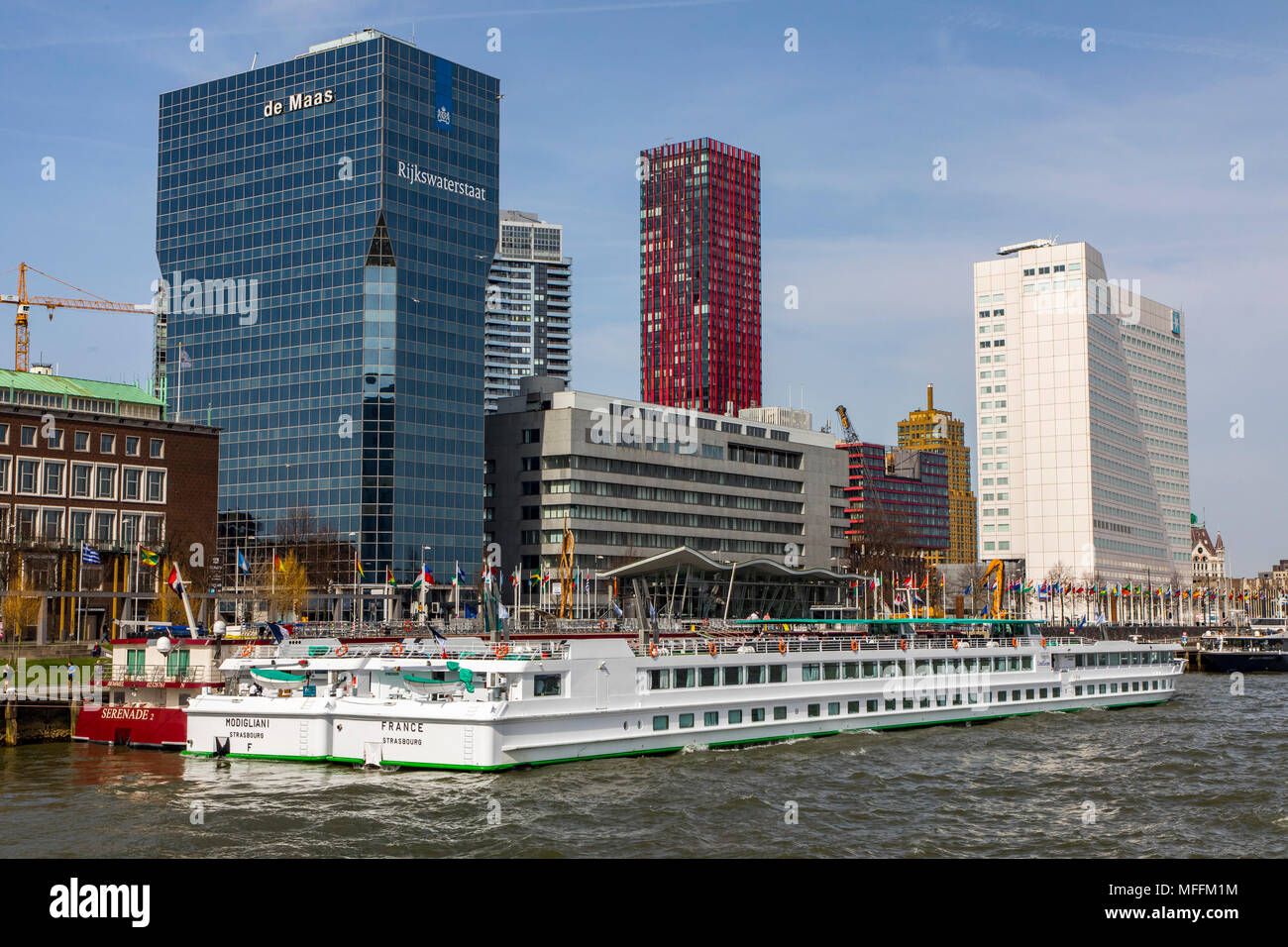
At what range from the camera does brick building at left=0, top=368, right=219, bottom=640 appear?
99188mm

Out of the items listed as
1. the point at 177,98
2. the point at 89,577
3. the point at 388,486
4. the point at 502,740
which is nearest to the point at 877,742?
the point at 502,740

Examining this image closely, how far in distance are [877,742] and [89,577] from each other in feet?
244

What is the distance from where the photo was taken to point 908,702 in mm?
65938

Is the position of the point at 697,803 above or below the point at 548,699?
below

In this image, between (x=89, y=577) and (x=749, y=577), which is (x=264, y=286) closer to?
(x=89, y=577)

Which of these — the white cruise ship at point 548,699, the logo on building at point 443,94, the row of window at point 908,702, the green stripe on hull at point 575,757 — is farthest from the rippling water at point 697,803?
the logo on building at point 443,94

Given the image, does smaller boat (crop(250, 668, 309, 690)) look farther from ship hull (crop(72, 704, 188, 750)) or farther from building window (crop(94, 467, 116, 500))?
building window (crop(94, 467, 116, 500))

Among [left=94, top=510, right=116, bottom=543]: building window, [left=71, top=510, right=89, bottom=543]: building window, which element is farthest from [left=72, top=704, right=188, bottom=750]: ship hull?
[left=94, top=510, right=116, bottom=543]: building window

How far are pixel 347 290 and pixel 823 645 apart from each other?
9765 cm

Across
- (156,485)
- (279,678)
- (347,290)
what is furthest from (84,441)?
(279,678)

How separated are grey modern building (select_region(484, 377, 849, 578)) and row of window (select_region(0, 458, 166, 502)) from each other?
188ft

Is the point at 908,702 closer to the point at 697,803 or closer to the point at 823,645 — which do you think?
the point at 823,645

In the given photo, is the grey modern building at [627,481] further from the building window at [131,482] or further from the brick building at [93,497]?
the building window at [131,482]
